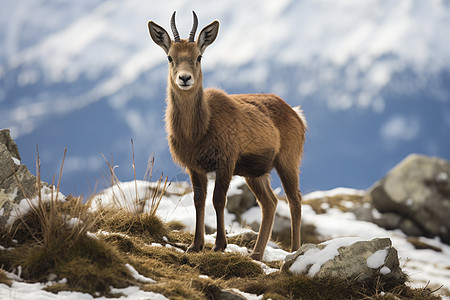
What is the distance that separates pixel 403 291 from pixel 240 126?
323 cm

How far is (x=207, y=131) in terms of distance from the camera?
6.63 metres

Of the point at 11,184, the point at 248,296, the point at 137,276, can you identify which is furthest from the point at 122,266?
the point at 11,184

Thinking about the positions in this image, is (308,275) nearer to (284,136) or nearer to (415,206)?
(284,136)

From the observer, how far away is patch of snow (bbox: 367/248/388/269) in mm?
5383

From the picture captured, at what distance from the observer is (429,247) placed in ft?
56.5

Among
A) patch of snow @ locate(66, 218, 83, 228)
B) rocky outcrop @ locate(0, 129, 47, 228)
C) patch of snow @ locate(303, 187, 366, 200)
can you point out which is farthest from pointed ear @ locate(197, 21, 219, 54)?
patch of snow @ locate(303, 187, 366, 200)

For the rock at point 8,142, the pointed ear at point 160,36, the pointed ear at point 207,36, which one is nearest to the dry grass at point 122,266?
the rock at point 8,142

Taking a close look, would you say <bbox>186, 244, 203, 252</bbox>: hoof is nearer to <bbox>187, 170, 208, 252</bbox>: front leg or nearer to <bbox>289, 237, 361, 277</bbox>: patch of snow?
<bbox>187, 170, 208, 252</bbox>: front leg

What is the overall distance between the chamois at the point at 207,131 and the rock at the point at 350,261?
1.59 m

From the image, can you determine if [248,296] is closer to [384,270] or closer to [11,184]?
[384,270]

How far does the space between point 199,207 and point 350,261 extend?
7.79 feet

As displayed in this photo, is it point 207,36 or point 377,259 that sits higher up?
point 207,36

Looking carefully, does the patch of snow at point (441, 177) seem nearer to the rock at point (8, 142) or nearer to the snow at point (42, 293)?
the rock at point (8, 142)

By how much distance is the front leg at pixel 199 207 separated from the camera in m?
6.71
